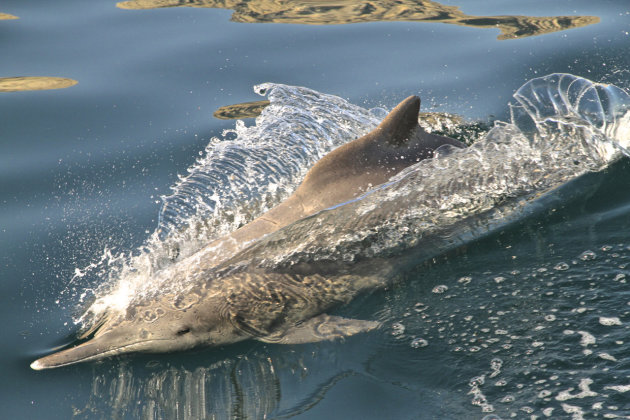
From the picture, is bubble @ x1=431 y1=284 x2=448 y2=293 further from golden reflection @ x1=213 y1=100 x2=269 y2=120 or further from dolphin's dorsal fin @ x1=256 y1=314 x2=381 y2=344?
golden reflection @ x1=213 y1=100 x2=269 y2=120

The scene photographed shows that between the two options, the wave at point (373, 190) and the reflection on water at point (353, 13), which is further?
the reflection on water at point (353, 13)

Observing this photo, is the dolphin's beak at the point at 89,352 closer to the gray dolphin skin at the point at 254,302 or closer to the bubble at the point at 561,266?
the gray dolphin skin at the point at 254,302

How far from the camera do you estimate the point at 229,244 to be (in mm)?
5719

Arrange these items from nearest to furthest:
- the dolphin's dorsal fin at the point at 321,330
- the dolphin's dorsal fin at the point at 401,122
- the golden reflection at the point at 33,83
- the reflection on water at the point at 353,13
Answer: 1. the dolphin's dorsal fin at the point at 321,330
2. the dolphin's dorsal fin at the point at 401,122
3. the golden reflection at the point at 33,83
4. the reflection on water at the point at 353,13

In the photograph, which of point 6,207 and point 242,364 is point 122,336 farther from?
point 6,207

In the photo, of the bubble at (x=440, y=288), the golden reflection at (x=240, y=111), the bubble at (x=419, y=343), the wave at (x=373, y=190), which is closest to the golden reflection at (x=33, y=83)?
the golden reflection at (x=240, y=111)

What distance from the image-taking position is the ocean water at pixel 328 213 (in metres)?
4.50

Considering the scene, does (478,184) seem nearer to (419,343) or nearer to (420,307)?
(420,307)

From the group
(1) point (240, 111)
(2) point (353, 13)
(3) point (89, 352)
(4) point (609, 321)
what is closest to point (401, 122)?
(4) point (609, 321)

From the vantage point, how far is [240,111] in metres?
8.76

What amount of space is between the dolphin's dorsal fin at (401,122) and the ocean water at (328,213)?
1.28ft

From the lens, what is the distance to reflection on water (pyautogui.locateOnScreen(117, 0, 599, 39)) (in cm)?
1027

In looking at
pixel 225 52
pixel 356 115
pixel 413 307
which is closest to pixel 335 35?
pixel 225 52

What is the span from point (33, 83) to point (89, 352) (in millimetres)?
5520
